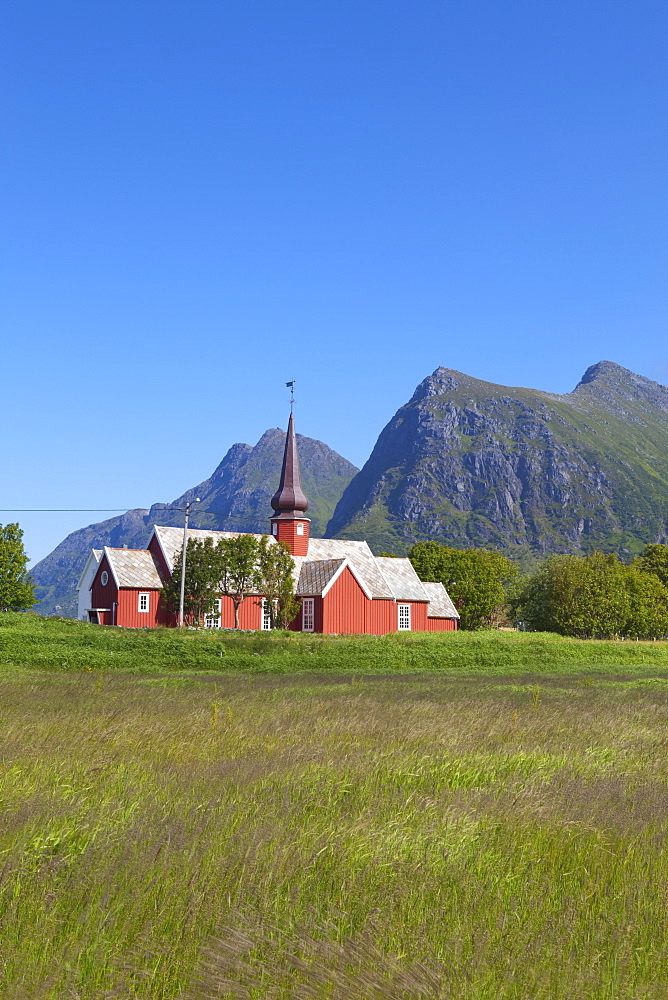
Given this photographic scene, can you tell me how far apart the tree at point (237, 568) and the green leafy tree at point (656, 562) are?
5882 centimetres

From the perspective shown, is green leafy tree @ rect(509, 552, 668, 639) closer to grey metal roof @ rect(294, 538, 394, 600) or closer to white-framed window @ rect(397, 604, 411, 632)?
white-framed window @ rect(397, 604, 411, 632)

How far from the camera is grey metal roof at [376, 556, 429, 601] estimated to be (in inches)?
3078

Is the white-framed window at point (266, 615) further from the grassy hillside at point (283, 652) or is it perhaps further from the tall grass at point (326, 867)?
the tall grass at point (326, 867)

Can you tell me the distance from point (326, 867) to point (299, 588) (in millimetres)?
65996

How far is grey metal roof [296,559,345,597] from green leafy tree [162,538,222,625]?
773 cm

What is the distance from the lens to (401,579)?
79.9 meters

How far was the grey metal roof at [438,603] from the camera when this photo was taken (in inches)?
3184

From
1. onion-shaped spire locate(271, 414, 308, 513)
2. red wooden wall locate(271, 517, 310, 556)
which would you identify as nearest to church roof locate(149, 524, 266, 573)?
red wooden wall locate(271, 517, 310, 556)

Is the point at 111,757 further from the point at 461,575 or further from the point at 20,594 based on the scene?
the point at 461,575

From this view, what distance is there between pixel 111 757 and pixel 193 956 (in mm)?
5860

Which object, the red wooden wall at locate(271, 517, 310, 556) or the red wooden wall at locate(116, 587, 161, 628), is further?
the red wooden wall at locate(271, 517, 310, 556)

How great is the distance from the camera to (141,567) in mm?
70062

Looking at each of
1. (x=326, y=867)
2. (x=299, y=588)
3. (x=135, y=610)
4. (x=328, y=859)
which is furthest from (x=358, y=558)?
(x=326, y=867)

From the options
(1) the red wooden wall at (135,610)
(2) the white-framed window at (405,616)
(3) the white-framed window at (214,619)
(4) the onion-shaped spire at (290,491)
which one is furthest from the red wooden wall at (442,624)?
(1) the red wooden wall at (135,610)
